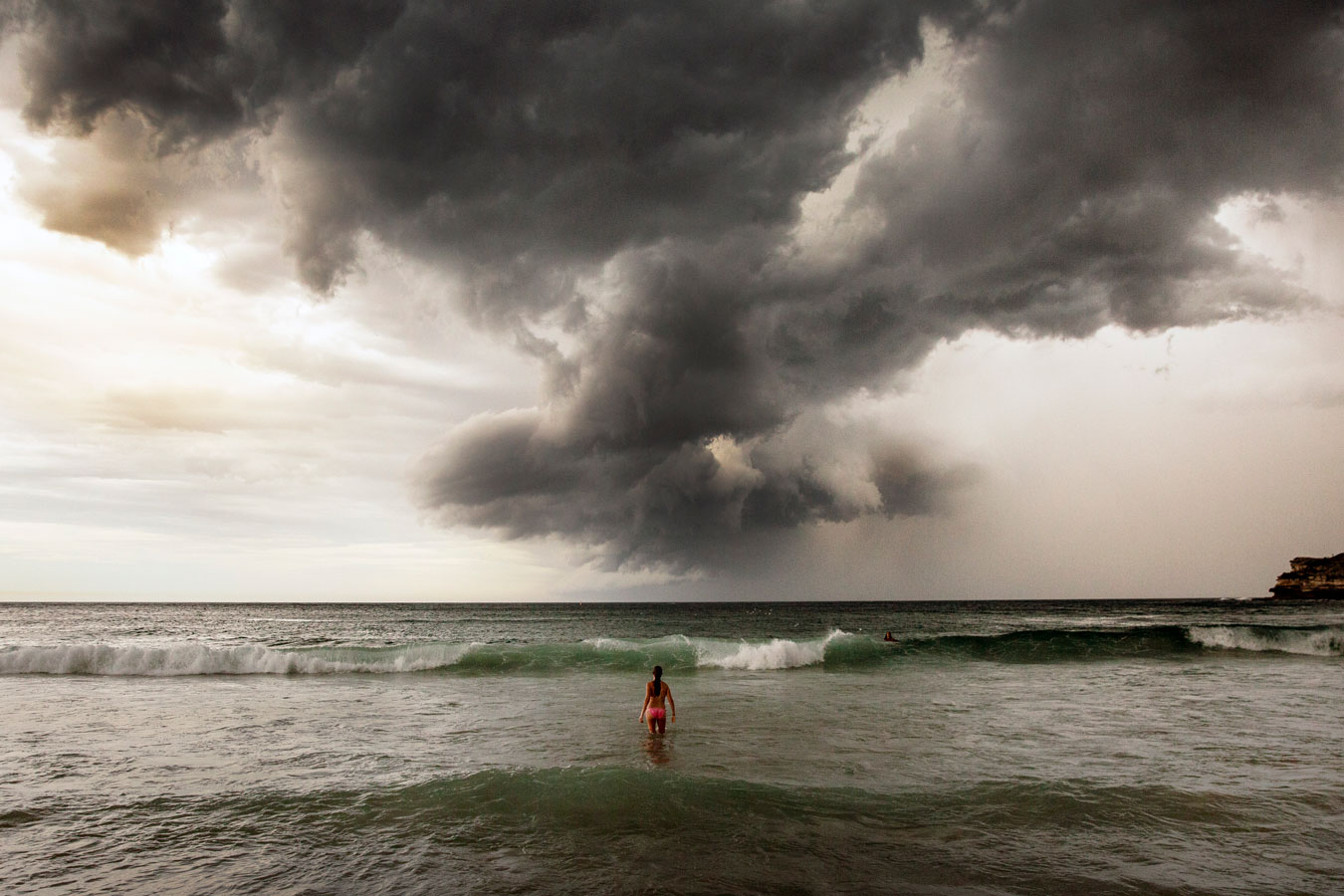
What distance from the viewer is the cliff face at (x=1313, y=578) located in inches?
5423

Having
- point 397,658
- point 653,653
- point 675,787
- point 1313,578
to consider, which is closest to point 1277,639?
point 653,653

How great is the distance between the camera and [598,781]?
11578 millimetres

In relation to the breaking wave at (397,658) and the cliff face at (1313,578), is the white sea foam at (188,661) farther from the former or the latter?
the cliff face at (1313,578)

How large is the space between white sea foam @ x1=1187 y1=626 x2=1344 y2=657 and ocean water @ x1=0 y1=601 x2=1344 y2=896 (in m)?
14.9

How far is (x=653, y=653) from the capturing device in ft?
108

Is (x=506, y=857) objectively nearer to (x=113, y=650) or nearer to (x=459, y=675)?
(x=459, y=675)

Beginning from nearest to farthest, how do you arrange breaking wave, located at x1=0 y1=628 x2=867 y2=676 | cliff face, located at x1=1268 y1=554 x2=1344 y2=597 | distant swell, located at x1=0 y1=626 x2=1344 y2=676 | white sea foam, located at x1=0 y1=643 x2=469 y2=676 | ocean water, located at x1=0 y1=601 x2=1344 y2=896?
1. ocean water, located at x1=0 y1=601 x2=1344 y2=896
2. white sea foam, located at x1=0 y1=643 x2=469 y2=676
3. breaking wave, located at x1=0 y1=628 x2=867 y2=676
4. distant swell, located at x1=0 y1=626 x2=1344 y2=676
5. cliff face, located at x1=1268 y1=554 x2=1344 y2=597

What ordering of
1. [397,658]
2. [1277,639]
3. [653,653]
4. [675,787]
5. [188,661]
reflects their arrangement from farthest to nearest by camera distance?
[1277,639] → [653,653] → [397,658] → [188,661] → [675,787]

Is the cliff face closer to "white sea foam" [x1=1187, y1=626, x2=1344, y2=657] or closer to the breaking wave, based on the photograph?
→ "white sea foam" [x1=1187, y1=626, x2=1344, y2=657]

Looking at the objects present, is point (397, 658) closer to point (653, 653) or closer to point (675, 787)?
point (653, 653)

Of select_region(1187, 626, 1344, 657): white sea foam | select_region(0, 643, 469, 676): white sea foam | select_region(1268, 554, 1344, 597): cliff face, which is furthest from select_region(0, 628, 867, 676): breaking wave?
select_region(1268, 554, 1344, 597): cliff face

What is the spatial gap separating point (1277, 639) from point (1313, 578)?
146 meters

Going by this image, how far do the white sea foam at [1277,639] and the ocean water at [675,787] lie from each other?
14.9m

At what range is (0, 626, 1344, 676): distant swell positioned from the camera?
93.0ft
